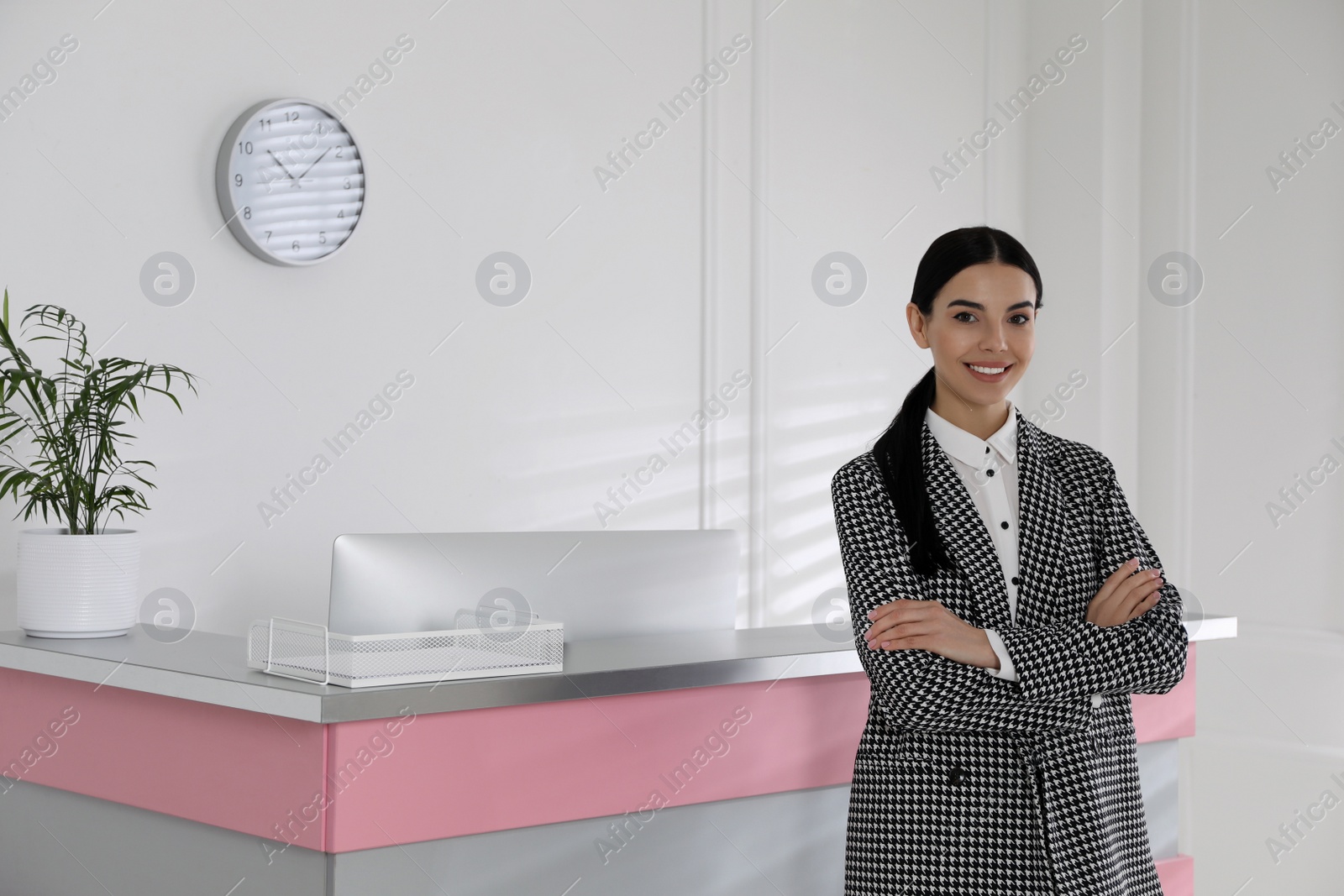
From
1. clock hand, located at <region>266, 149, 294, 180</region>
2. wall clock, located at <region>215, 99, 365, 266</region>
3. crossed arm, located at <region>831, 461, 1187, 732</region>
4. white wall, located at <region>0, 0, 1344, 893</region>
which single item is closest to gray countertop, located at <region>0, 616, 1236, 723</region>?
crossed arm, located at <region>831, 461, 1187, 732</region>

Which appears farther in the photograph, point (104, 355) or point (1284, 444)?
point (1284, 444)

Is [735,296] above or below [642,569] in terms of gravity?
above

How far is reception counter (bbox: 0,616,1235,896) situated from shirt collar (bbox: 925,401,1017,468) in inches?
20.5

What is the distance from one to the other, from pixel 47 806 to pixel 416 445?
1600mm

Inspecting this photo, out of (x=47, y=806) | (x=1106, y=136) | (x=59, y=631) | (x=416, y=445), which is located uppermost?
(x=1106, y=136)

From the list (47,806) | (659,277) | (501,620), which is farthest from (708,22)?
(47,806)

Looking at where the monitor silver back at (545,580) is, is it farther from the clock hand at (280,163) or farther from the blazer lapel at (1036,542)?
the clock hand at (280,163)

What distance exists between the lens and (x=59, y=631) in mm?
2486

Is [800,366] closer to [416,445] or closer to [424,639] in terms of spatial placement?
[416,445]

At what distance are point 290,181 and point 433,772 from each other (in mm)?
2064

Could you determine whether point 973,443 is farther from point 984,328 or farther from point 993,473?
point 984,328

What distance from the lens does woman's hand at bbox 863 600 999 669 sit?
176 cm

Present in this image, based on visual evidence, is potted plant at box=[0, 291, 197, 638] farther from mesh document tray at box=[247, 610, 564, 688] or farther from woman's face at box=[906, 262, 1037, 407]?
woman's face at box=[906, 262, 1037, 407]

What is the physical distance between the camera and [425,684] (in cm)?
186
